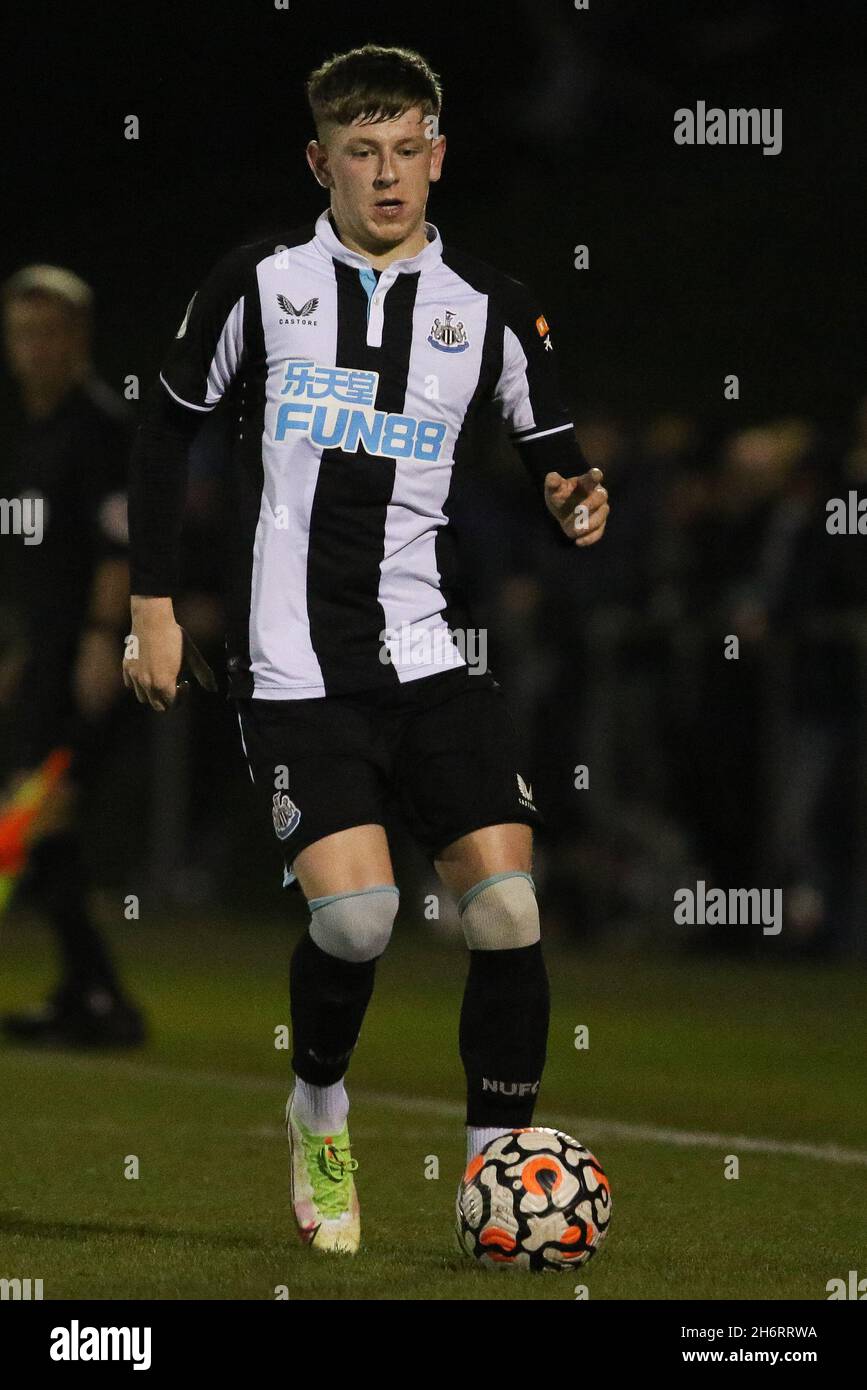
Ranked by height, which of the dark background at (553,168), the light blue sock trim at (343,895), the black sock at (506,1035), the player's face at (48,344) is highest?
the dark background at (553,168)

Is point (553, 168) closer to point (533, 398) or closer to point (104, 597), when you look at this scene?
point (104, 597)

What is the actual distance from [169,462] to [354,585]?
0.49 metres

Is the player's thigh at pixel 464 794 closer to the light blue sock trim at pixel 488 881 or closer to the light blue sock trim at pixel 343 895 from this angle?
the light blue sock trim at pixel 488 881

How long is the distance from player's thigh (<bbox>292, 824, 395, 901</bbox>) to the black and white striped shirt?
0.32 m

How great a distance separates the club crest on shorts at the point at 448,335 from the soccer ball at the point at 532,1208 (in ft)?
5.45

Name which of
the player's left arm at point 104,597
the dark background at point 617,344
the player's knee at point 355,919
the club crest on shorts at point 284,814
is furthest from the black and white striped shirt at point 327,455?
the dark background at point 617,344

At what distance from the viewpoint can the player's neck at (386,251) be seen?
530 cm

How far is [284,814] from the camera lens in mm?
5062

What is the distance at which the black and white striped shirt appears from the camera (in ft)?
16.9

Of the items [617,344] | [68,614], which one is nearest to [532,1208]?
[68,614]

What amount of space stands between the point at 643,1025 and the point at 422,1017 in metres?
0.88
